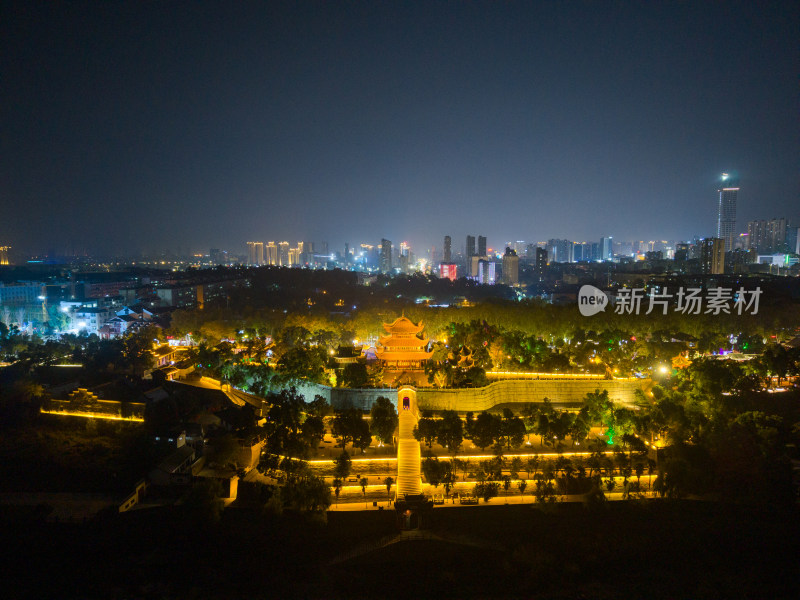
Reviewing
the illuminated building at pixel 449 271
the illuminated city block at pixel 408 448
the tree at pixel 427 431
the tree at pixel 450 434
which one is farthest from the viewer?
the illuminated building at pixel 449 271

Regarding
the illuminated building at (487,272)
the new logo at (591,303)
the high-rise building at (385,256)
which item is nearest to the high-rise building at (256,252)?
the high-rise building at (385,256)

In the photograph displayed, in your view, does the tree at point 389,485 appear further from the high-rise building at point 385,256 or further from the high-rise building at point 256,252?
the high-rise building at point 256,252

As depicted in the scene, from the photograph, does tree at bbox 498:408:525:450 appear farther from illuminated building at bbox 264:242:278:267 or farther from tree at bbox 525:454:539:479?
illuminated building at bbox 264:242:278:267

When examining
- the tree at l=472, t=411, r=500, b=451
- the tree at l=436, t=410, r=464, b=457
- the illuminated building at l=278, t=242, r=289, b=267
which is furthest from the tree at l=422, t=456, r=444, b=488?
the illuminated building at l=278, t=242, r=289, b=267

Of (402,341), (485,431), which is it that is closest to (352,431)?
(485,431)

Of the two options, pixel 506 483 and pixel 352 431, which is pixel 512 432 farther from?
pixel 352 431

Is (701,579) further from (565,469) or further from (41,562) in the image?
(41,562)

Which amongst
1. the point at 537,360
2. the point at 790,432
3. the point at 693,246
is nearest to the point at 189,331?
the point at 537,360
